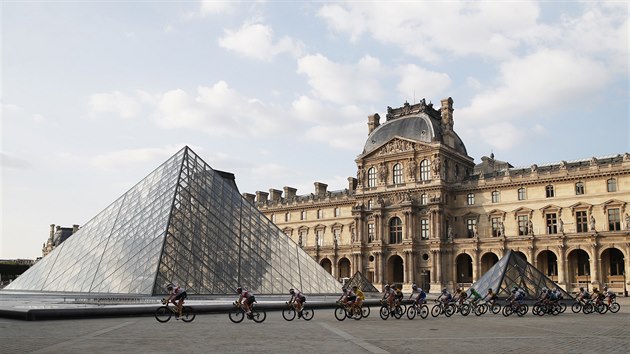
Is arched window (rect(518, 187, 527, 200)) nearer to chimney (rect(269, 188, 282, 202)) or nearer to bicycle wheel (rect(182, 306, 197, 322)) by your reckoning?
chimney (rect(269, 188, 282, 202))

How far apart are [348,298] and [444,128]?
4247 centimetres

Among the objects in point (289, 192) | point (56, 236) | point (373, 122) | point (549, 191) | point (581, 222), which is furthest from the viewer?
point (56, 236)

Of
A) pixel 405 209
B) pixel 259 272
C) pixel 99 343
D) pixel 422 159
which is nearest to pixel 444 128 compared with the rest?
pixel 422 159

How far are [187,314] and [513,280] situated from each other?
18407 mm

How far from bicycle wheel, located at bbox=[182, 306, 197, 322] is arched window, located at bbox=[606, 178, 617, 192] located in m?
41.3

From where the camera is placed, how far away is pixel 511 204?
55.2 m

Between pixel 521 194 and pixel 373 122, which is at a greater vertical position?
pixel 373 122

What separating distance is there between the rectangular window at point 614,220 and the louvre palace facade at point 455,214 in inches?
3.1

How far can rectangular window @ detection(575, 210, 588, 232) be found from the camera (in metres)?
51.0

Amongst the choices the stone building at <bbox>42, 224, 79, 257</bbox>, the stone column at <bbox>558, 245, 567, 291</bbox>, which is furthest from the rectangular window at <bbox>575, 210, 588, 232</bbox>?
the stone building at <bbox>42, 224, 79, 257</bbox>

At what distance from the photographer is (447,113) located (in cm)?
6091

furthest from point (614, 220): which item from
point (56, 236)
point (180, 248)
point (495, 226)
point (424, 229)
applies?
point (56, 236)

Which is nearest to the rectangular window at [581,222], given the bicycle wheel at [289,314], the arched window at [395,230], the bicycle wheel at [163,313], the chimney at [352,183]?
the arched window at [395,230]

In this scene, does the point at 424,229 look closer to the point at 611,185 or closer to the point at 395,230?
the point at 395,230
